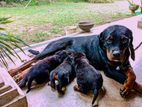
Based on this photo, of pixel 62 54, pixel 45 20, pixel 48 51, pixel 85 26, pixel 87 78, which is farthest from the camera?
pixel 45 20

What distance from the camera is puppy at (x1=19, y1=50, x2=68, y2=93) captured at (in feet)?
8.14

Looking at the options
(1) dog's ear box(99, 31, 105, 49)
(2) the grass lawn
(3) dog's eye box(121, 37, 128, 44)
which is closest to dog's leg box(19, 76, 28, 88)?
(1) dog's ear box(99, 31, 105, 49)

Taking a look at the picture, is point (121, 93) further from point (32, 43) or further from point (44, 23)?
point (44, 23)

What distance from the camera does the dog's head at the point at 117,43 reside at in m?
2.37

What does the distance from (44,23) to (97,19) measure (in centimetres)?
120

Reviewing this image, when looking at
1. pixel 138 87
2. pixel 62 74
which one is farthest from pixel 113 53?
pixel 62 74

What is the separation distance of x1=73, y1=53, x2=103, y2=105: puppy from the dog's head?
228 millimetres

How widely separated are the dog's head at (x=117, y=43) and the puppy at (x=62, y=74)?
396 millimetres

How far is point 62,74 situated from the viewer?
7.80 feet

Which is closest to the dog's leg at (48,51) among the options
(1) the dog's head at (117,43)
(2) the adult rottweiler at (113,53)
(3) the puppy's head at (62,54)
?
(2) the adult rottweiler at (113,53)

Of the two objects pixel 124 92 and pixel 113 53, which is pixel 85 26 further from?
pixel 124 92

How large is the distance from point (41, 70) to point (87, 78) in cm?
50

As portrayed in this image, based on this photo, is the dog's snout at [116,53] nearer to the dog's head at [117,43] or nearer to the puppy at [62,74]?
the dog's head at [117,43]

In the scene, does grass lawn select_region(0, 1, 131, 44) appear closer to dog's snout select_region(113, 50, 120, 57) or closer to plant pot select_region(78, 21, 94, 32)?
plant pot select_region(78, 21, 94, 32)
